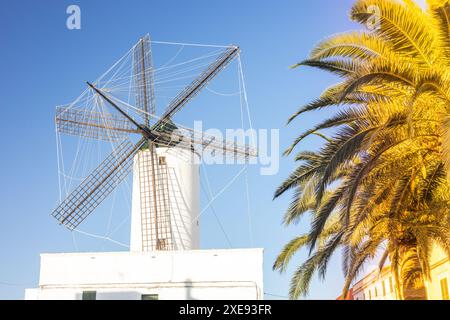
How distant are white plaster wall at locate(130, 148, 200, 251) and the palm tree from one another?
27.7 ft

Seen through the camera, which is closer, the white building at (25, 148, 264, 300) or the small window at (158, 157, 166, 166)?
the white building at (25, 148, 264, 300)

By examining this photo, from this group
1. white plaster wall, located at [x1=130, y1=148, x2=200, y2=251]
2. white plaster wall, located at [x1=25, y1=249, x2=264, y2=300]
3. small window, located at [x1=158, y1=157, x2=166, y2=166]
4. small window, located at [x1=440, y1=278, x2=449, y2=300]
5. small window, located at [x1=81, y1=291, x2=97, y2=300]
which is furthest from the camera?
small window, located at [x1=158, y1=157, x2=166, y2=166]

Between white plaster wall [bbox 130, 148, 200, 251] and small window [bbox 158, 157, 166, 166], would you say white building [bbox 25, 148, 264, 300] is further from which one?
small window [bbox 158, 157, 166, 166]

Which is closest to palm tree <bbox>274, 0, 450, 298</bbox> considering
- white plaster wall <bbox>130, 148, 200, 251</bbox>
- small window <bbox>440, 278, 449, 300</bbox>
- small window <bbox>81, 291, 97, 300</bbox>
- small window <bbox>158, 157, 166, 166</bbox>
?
small window <bbox>440, 278, 449, 300</bbox>

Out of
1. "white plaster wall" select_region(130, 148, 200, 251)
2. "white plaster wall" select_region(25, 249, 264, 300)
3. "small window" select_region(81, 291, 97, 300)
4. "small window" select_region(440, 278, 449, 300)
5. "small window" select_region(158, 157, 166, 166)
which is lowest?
"small window" select_region(440, 278, 449, 300)

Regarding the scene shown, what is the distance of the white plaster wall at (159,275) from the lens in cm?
1966

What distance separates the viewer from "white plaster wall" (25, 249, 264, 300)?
64.5 ft

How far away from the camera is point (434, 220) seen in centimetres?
1408

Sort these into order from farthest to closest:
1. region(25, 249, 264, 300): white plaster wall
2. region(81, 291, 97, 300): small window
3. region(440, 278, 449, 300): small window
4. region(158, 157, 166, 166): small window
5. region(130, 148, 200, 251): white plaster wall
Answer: region(158, 157, 166, 166): small window < region(130, 148, 200, 251): white plaster wall < region(81, 291, 97, 300): small window < region(25, 249, 264, 300): white plaster wall < region(440, 278, 449, 300): small window

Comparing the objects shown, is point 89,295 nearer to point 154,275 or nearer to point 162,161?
point 154,275

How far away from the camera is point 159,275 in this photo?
2016 centimetres

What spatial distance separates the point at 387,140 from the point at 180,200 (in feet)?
42.7

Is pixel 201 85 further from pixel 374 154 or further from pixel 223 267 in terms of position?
pixel 374 154
